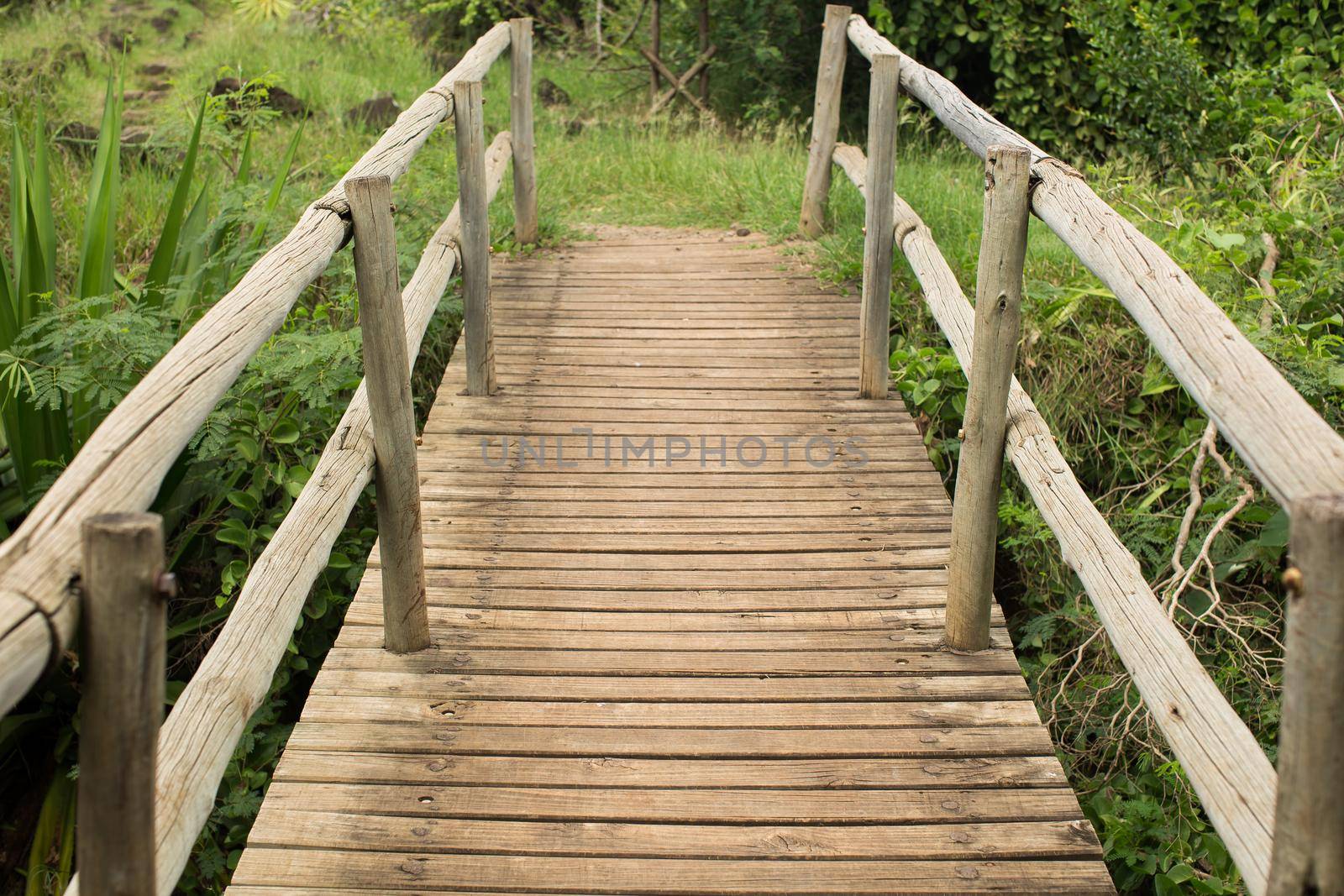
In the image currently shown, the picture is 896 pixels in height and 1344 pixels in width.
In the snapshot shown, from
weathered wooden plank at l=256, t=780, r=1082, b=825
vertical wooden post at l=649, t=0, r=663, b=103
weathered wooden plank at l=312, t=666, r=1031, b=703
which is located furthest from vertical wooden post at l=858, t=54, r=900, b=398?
vertical wooden post at l=649, t=0, r=663, b=103

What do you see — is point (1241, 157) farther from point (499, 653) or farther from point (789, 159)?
point (499, 653)

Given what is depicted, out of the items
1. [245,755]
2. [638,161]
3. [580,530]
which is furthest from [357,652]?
[638,161]

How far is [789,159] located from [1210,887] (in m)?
5.28

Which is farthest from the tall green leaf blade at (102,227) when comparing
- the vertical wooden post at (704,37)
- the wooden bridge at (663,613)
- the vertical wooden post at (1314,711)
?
the vertical wooden post at (704,37)

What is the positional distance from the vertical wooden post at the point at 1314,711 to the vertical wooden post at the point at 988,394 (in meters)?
1.43

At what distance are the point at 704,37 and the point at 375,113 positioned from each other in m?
2.43

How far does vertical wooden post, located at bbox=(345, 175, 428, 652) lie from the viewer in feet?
8.63

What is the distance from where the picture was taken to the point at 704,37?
338 inches

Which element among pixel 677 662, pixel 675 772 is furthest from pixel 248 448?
pixel 675 772

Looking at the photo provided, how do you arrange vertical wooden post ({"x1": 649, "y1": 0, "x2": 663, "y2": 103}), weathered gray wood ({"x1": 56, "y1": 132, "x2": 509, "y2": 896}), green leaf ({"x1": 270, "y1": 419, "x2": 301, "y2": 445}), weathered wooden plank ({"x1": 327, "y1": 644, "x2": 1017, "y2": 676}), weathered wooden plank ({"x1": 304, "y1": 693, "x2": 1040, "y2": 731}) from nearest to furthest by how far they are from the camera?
weathered gray wood ({"x1": 56, "y1": 132, "x2": 509, "y2": 896}) < weathered wooden plank ({"x1": 304, "y1": 693, "x2": 1040, "y2": 731}) < weathered wooden plank ({"x1": 327, "y1": 644, "x2": 1017, "y2": 676}) < green leaf ({"x1": 270, "y1": 419, "x2": 301, "y2": 445}) < vertical wooden post ({"x1": 649, "y1": 0, "x2": 663, "y2": 103})

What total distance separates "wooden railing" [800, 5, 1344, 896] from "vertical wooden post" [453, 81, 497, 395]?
4.83 feet

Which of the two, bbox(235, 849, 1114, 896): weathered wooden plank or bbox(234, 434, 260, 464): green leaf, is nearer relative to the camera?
bbox(235, 849, 1114, 896): weathered wooden plank

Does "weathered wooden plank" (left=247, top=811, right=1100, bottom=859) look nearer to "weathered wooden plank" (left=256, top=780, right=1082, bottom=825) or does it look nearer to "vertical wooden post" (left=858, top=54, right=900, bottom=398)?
"weathered wooden plank" (left=256, top=780, right=1082, bottom=825)

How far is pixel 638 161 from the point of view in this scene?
7398mm
